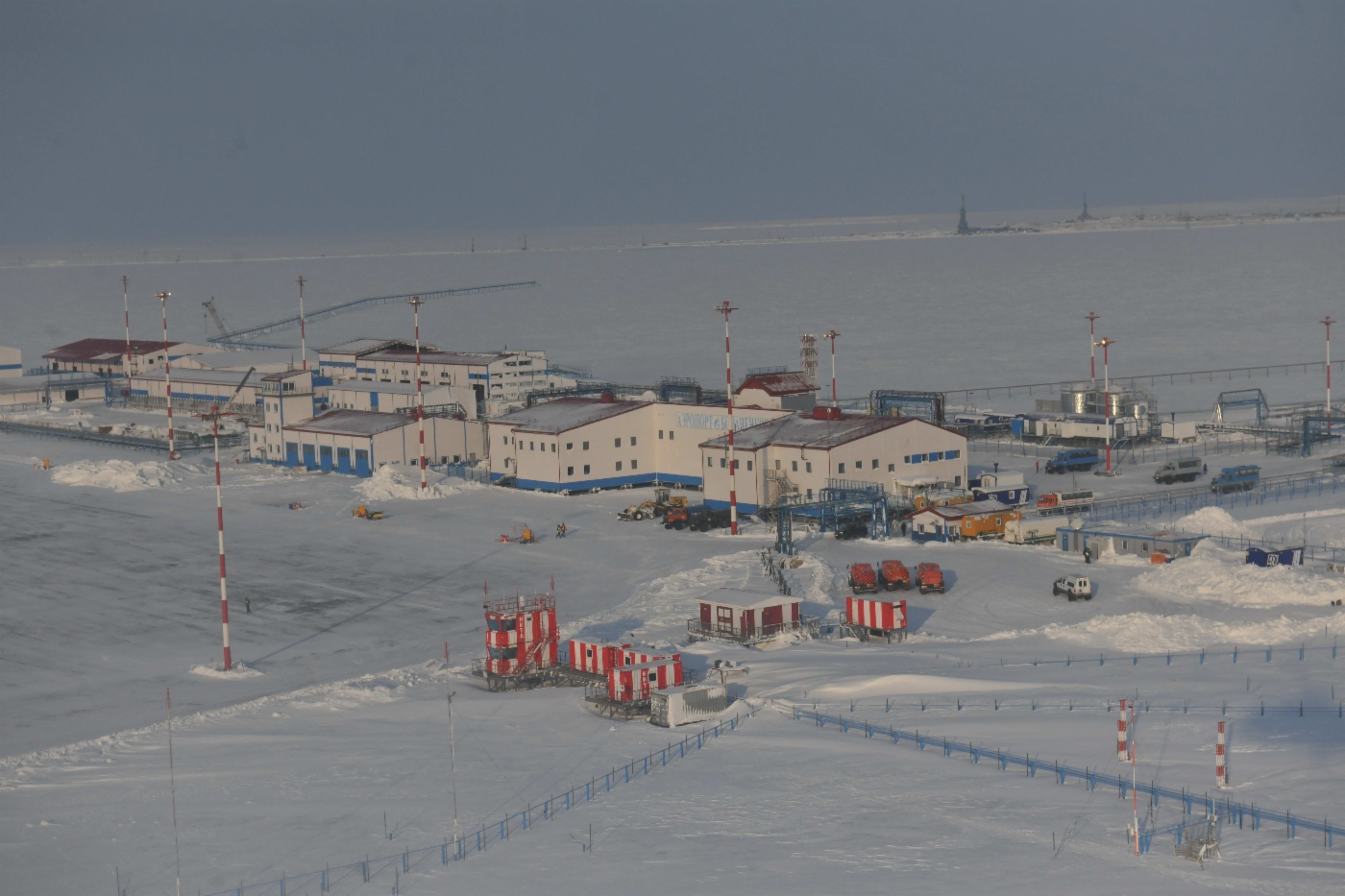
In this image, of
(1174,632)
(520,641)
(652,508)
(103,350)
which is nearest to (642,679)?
(520,641)

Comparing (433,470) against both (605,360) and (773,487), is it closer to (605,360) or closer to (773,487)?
(773,487)

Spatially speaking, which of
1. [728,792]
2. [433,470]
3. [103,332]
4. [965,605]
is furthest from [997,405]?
[103,332]

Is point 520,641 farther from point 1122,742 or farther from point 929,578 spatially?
point 1122,742

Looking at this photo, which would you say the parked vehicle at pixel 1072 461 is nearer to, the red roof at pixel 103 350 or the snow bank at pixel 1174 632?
the snow bank at pixel 1174 632

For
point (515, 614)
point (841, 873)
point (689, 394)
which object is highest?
point (689, 394)

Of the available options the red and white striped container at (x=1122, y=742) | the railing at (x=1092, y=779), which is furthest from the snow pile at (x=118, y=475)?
the red and white striped container at (x=1122, y=742)

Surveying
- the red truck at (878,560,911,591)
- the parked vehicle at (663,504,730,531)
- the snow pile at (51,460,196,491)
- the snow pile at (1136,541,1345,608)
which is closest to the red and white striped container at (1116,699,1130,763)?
the snow pile at (1136,541,1345,608)
